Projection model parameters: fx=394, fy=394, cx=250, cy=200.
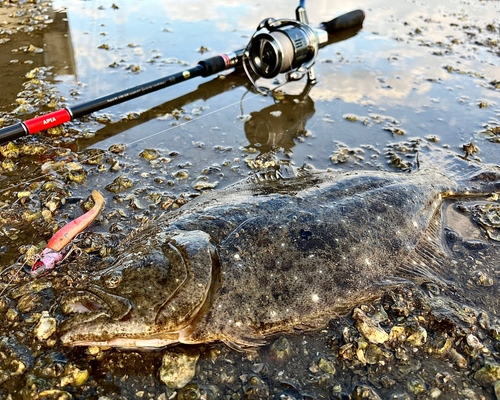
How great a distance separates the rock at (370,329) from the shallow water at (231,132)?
6 cm

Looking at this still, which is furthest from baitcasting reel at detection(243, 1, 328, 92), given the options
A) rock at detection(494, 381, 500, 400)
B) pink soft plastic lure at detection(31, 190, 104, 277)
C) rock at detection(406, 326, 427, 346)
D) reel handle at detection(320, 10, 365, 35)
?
rock at detection(494, 381, 500, 400)

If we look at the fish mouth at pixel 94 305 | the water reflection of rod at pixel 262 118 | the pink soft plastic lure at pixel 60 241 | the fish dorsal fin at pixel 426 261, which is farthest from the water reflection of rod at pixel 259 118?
the fish mouth at pixel 94 305

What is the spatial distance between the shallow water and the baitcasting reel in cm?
40

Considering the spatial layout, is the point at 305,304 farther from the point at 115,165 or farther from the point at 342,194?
the point at 115,165

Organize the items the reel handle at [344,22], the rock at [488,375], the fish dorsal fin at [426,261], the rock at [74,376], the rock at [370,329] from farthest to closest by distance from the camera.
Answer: the reel handle at [344,22] < the fish dorsal fin at [426,261] < the rock at [370,329] < the rock at [488,375] < the rock at [74,376]

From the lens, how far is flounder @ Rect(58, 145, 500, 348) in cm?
265

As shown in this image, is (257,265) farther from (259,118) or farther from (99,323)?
(259,118)

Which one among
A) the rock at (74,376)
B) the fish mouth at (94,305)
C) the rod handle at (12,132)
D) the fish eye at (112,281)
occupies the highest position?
the rod handle at (12,132)

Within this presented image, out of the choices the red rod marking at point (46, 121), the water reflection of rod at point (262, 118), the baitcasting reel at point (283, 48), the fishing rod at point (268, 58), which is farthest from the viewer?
the baitcasting reel at point (283, 48)

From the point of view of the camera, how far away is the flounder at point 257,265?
2654 mm

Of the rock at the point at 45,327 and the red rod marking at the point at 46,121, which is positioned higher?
the red rod marking at the point at 46,121

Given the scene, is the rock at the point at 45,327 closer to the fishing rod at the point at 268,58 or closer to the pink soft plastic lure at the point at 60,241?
the pink soft plastic lure at the point at 60,241

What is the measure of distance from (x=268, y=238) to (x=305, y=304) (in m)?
0.56

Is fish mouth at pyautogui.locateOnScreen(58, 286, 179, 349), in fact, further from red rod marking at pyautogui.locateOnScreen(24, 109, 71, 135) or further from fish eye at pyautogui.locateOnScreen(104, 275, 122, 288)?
red rod marking at pyautogui.locateOnScreen(24, 109, 71, 135)
